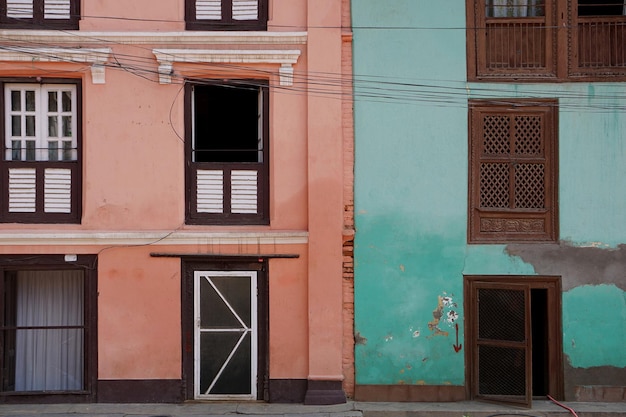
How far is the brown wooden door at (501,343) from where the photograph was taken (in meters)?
10.5

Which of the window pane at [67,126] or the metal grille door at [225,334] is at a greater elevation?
the window pane at [67,126]

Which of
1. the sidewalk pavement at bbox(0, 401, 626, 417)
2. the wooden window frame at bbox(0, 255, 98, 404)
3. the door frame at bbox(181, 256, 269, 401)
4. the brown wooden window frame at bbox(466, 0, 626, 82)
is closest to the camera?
the sidewalk pavement at bbox(0, 401, 626, 417)

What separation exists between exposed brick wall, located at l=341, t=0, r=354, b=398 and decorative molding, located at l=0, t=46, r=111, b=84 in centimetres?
347

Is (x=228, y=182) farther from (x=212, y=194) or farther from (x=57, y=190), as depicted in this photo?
(x=57, y=190)

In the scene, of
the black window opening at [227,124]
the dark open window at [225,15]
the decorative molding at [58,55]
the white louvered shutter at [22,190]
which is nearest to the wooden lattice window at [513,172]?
the black window opening at [227,124]

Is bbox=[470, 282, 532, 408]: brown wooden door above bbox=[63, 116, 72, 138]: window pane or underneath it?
underneath

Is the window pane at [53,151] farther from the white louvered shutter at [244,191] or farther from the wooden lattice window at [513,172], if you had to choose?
the wooden lattice window at [513,172]

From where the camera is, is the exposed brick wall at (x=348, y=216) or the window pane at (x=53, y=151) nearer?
the exposed brick wall at (x=348, y=216)

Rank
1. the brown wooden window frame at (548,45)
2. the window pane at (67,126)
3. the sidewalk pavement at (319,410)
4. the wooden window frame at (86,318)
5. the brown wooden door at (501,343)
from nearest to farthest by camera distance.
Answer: the sidewalk pavement at (319,410) < the brown wooden door at (501,343) < the wooden window frame at (86,318) < the brown wooden window frame at (548,45) < the window pane at (67,126)

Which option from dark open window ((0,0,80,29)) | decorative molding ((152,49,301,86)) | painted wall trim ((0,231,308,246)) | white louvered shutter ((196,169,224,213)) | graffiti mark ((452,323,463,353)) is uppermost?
dark open window ((0,0,80,29))

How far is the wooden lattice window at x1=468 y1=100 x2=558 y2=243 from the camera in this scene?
36.1ft

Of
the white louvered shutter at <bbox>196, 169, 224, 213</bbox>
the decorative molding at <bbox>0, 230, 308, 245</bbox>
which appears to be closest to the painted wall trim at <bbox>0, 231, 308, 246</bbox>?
the decorative molding at <bbox>0, 230, 308, 245</bbox>

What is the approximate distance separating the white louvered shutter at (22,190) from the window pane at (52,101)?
964mm

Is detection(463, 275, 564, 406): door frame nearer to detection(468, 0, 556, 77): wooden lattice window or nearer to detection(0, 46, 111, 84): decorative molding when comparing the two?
detection(468, 0, 556, 77): wooden lattice window
